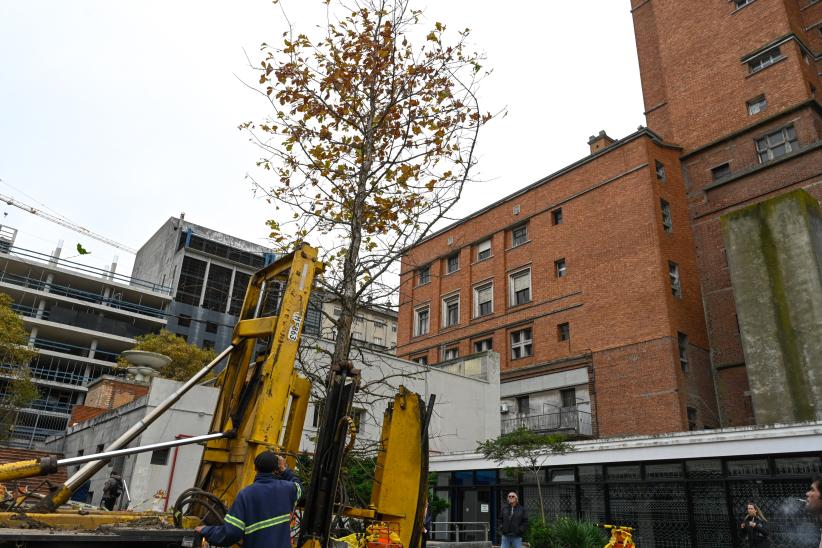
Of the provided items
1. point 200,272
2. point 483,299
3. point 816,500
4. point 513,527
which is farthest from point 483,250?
point 200,272

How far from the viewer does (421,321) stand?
38.6 metres

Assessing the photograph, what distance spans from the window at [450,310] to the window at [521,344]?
496 cm

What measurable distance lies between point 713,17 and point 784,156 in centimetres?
1039

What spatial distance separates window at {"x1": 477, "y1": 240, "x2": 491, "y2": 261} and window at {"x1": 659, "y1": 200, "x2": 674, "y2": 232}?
34.7ft

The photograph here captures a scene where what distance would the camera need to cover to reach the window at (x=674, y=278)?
26656 mm

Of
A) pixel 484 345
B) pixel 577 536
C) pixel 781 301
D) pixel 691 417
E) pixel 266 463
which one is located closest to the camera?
pixel 266 463

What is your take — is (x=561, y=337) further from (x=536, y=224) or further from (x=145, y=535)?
(x=145, y=535)

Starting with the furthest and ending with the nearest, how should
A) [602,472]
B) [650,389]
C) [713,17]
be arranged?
[713,17] < [650,389] < [602,472]

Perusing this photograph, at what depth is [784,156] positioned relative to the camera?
85.6ft

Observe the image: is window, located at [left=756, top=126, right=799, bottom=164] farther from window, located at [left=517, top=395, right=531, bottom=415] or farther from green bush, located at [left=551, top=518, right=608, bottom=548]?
green bush, located at [left=551, top=518, right=608, bottom=548]

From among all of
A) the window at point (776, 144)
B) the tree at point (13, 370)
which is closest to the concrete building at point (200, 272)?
the tree at point (13, 370)

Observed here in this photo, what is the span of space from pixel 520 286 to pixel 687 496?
1820cm

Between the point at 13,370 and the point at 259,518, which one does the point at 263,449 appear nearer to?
the point at 259,518

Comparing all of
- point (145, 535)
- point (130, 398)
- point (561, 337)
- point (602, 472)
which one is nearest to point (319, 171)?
point (145, 535)
